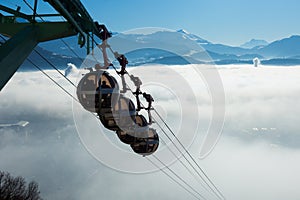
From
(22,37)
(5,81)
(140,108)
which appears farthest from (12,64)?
(140,108)

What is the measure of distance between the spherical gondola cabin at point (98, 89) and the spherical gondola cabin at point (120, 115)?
1.11 feet

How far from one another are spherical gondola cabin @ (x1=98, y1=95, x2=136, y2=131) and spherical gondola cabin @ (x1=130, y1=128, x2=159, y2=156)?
1.65m

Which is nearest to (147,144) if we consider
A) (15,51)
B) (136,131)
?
(136,131)

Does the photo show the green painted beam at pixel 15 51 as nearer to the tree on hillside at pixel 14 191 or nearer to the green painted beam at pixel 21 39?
the green painted beam at pixel 21 39

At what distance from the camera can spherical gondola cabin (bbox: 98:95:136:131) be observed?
36.3ft

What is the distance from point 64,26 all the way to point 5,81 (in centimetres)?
294

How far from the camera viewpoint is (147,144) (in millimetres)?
14484

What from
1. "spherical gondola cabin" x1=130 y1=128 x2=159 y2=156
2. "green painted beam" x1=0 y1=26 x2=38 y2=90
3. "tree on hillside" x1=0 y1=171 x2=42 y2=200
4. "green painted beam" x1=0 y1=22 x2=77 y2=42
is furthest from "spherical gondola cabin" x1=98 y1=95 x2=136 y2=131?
"tree on hillside" x1=0 y1=171 x2=42 y2=200

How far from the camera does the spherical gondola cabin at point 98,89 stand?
10.5 m

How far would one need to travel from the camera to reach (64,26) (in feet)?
28.9

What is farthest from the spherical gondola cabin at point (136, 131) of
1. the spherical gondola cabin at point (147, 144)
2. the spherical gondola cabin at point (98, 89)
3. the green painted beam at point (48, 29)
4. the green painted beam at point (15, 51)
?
the green painted beam at point (15, 51)

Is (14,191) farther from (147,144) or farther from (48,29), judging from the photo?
(48,29)

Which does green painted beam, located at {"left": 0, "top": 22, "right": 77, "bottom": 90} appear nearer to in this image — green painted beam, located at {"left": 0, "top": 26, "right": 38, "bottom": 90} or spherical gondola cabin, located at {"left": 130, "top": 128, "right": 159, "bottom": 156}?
green painted beam, located at {"left": 0, "top": 26, "right": 38, "bottom": 90}

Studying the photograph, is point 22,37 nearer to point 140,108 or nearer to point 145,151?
point 140,108
